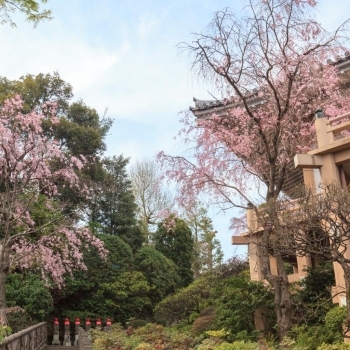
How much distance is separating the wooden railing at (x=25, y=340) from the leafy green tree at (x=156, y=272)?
7646 mm

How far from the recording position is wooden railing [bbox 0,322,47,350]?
6637mm

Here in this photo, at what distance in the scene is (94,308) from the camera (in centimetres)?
1936

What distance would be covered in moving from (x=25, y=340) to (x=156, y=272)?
40.1 feet

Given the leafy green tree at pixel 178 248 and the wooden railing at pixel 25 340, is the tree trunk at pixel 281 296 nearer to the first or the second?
the wooden railing at pixel 25 340

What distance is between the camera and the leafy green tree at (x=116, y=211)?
23266 mm

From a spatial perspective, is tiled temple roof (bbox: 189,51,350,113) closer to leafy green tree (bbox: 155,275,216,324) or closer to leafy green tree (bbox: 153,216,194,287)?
leafy green tree (bbox: 155,275,216,324)

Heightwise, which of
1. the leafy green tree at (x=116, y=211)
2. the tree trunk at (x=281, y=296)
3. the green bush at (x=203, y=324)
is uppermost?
the leafy green tree at (x=116, y=211)

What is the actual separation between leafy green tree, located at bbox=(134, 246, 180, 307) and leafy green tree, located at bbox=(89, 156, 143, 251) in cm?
137

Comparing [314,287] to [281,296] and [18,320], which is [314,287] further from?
[18,320]

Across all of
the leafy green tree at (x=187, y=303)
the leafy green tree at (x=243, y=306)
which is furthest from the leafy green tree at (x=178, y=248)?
the leafy green tree at (x=243, y=306)

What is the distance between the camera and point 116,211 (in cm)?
2377

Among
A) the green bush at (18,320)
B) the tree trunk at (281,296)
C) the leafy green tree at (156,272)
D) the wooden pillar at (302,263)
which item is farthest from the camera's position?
the leafy green tree at (156,272)

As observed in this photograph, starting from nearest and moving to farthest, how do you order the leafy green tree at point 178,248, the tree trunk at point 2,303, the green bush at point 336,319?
the green bush at point 336,319, the tree trunk at point 2,303, the leafy green tree at point 178,248

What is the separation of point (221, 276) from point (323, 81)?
9.55 m
